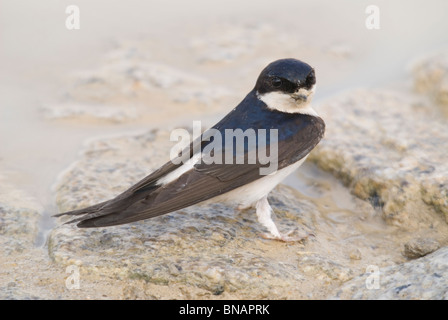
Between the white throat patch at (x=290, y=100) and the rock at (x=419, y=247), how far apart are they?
A: 95 centimetres

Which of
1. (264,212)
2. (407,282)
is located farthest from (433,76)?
(407,282)

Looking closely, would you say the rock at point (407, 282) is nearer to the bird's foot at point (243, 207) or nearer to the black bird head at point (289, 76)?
the bird's foot at point (243, 207)

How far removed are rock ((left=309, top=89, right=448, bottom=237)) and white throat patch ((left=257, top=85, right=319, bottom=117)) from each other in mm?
629

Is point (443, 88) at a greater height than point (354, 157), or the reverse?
point (443, 88)

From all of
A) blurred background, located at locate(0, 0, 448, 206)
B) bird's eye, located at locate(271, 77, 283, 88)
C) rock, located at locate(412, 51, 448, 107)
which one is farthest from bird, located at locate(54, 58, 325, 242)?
rock, located at locate(412, 51, 448, 107)

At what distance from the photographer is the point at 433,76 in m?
5.41

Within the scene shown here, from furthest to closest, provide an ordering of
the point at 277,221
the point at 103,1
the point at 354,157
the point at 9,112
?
the point at 103,1, the point at 9,112, the point at 354,157, the point at 277,221

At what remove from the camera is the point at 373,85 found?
5.51 m

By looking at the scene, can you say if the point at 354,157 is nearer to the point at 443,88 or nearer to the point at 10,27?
the point at 443,88

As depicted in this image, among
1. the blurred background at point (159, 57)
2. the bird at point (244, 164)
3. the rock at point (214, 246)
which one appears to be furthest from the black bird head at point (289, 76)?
the blurred background at point (159, 57)

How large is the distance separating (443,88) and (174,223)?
281cm

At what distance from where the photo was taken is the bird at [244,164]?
10.4 ft
